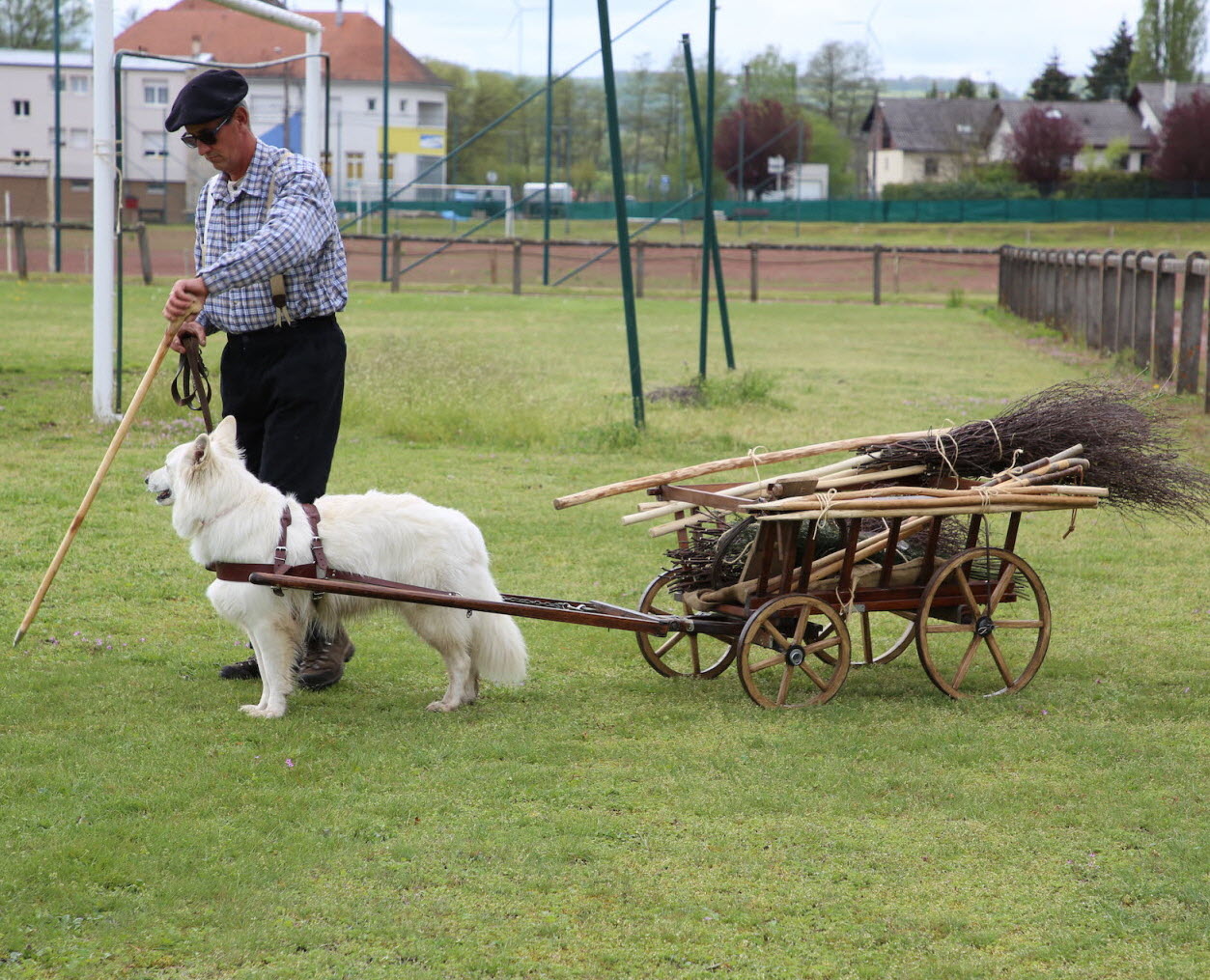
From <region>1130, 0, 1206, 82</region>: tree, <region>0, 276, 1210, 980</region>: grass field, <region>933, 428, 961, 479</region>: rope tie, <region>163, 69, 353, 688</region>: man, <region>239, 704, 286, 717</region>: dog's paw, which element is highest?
<region>1130, 0, 1206, 82</region>: tree

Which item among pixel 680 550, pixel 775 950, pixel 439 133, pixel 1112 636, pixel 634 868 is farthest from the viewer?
pixel 439 133

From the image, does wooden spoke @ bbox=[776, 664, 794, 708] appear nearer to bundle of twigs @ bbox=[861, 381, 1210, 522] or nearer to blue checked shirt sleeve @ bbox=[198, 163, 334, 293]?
bundle of twigs @ bbox=[861, 381, 1210, 522]

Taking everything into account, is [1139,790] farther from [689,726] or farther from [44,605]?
[44,605]

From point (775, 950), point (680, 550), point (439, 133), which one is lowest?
point (775, 950)

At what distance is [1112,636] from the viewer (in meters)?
6.77

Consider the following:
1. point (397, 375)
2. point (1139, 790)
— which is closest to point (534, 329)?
point (397, 375)

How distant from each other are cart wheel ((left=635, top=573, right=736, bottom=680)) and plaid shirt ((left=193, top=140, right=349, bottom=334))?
74.5 inches

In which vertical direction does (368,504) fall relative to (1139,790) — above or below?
above

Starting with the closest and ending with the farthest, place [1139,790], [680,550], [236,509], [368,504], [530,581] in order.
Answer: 1. [1139,790]
2. [236,509]
3. [368,504]
4. [680,550]
5. [530,581]

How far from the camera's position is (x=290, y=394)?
5.60 metres

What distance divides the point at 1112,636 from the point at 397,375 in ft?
30.3

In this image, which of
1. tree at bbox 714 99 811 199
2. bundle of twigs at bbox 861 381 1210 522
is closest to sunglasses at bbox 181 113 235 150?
bundle of twigs at bbox 861 381 1210 522

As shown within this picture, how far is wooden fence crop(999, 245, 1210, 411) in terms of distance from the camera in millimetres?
14789

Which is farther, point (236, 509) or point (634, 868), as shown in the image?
point (236, 509)
